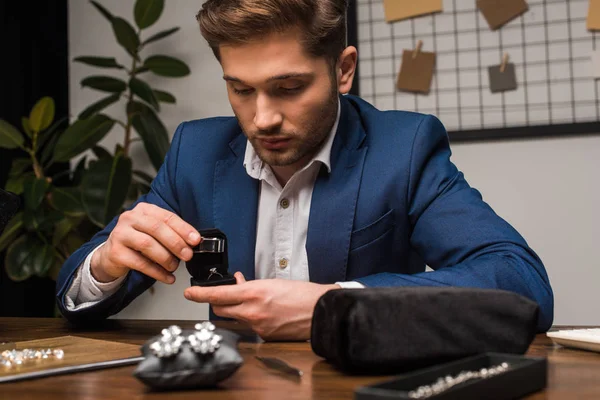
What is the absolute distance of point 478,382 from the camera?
644 mm

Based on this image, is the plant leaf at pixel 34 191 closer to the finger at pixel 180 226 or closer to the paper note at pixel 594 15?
the finger at pixel 180 226

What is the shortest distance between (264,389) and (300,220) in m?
0.85

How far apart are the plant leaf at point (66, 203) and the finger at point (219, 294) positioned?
1783 millimetres

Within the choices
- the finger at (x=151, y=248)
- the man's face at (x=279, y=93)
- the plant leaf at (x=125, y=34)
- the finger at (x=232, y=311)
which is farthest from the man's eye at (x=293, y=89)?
the plant leaf at (x=125, y=34)

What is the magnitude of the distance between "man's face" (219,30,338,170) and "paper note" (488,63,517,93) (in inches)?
49.1

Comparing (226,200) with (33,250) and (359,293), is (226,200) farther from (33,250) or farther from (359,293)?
(33,250)

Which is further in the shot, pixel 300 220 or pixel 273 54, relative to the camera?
pixel 300 220

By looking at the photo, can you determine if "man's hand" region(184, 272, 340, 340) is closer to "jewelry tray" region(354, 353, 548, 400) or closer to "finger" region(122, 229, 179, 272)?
"finger" region(122, 229, 179, 272)

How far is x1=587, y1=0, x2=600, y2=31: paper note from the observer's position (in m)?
2.49

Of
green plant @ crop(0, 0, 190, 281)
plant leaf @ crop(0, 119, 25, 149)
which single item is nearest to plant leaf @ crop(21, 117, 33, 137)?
green plant @ crop(0, 0, 190, 281)

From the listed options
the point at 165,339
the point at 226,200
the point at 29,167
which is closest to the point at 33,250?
the point at 29,167

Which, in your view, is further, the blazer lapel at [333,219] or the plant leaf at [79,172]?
the plant leaf at [79,172]

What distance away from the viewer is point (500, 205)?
2.64 metres

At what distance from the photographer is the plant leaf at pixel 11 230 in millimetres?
2812
